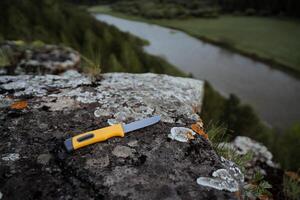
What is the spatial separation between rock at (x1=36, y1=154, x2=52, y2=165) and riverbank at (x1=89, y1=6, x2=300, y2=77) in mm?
12910

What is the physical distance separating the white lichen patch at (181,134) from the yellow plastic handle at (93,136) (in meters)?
0.24

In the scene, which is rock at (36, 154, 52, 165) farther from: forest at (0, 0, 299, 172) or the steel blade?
forest at (0, 0, 299, 172)

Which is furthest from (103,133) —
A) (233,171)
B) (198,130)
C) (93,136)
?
(233,171)

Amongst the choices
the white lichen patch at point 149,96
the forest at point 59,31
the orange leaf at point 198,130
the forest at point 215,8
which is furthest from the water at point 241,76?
the forest at point 215,8

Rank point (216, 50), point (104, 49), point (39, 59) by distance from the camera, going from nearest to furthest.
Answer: point (39, 59) → point (104, 49) → point (216, 50)

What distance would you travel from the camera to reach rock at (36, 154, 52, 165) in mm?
962

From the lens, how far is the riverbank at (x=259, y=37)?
13.1 meters

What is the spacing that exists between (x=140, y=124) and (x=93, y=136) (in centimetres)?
24

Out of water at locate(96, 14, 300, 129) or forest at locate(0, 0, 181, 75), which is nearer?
forest at locate(0, 0, 181, 75)

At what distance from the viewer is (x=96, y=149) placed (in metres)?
1.03

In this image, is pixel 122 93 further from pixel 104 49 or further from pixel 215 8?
pixel 215 8

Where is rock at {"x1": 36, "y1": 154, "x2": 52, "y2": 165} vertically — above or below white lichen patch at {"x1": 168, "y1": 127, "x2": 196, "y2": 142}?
below

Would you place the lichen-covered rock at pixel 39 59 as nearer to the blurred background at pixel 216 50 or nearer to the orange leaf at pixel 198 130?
the blurred background at pixel 216 50

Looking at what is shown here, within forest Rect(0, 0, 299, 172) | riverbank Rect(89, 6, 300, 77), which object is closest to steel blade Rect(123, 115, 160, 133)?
forest Rect(0, 0, 299, 172)
